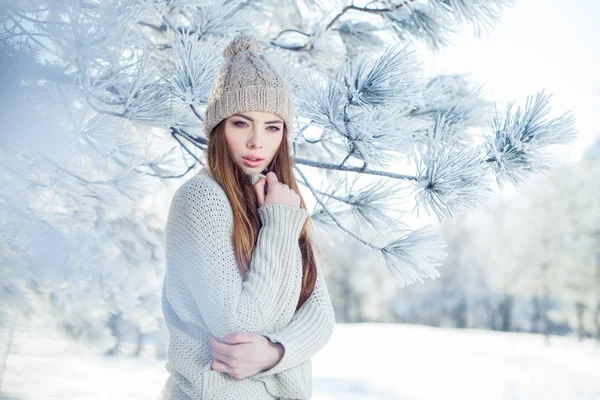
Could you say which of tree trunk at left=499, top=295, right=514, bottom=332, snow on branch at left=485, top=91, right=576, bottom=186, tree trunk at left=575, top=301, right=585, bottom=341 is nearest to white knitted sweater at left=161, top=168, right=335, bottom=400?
snow on branch at left=485, top=91, right=576, bottom=186

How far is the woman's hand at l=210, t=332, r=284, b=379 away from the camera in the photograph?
2.25 feet

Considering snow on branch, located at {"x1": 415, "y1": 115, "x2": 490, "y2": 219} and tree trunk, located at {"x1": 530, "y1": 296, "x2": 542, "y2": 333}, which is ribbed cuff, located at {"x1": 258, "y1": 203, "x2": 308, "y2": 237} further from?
tree trunk, located at {"x1": 530, "y1": 296, "x2": 542, "y2": 333}

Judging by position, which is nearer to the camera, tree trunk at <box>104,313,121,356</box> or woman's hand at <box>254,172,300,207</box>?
woman's hand at <box>254,172,300,207</box>

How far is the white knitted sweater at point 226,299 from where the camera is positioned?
2.33ft

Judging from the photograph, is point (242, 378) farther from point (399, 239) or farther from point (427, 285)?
point (427, 285)

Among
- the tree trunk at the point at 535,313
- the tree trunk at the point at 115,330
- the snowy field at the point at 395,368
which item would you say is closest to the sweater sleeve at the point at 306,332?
the snowy field at the point at 395,368

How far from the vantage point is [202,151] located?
1224 mm

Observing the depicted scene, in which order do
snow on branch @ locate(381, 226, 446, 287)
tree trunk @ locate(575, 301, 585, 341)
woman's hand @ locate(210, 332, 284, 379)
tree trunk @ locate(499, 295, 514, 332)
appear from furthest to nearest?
1. tree trunk @ locate(499, 295, 514, 332)
2. tree trunk @ locate(575, 301, 585, 341)
3. snow on branch @ locate(381, 226, 446, 287)
4. woman's hand @ locate(210, 332, 284, 379)

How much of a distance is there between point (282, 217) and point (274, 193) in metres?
0.05

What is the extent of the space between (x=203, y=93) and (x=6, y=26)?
0.44m

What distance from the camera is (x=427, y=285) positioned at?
5.67 m

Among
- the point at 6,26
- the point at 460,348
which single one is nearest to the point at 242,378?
the point at 6,26

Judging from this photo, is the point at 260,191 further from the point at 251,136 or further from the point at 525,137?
the point at 525,137

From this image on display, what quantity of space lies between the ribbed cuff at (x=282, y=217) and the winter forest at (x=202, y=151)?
157mm
